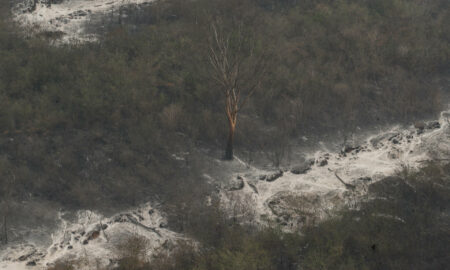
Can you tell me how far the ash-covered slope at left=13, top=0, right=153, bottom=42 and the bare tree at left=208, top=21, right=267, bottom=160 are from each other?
679 cm

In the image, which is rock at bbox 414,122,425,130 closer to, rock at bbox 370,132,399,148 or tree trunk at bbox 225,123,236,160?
rock at bbox 370,132,399,148

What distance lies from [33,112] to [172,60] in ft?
22.5

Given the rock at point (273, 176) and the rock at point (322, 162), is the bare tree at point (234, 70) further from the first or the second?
the rock at point (322, 162)

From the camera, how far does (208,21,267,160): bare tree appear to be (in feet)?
57.8

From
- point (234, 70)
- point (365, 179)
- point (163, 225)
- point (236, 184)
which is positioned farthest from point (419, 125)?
point (163, 225)

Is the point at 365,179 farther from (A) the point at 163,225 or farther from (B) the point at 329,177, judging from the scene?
(A) the point at 163,225

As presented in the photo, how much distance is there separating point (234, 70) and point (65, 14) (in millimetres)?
12875

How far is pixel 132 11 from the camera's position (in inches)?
1073

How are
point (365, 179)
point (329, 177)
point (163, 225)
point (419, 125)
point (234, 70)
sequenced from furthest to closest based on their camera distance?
point (419, 125)
point (234, 70)
point (329, 177)
point (365, 179)
point (163, 225)

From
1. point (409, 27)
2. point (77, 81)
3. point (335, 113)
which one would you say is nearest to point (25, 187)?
point (77, 81)

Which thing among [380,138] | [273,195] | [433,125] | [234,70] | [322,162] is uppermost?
[234,70]

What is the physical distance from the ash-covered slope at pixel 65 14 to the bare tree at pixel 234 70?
6.79m

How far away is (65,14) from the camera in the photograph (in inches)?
1045

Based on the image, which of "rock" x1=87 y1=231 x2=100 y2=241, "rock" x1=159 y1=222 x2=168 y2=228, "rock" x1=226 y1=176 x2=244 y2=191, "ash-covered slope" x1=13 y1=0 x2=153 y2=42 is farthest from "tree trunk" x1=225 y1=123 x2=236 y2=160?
"ash-covered slope" x1=13 y1=0 x2=153 y2=42
